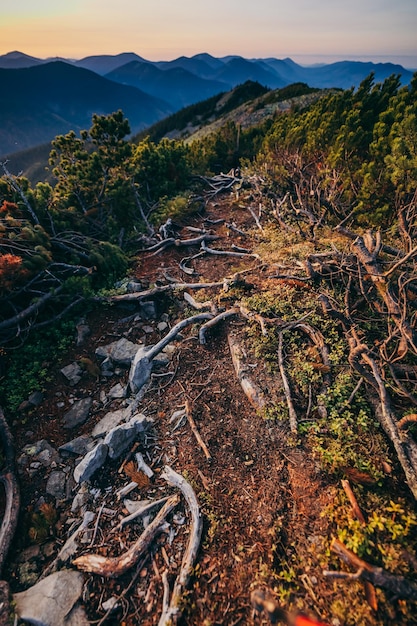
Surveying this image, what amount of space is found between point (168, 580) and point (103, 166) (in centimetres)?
1269

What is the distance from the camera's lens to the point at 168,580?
4.16m

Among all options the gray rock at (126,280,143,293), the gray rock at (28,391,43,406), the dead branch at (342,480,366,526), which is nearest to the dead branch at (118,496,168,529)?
the dead branch at (342,480,366,526)

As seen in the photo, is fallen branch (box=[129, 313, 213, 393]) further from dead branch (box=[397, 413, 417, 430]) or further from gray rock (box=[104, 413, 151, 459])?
dead branch (box=[397, 413, 417, 430])

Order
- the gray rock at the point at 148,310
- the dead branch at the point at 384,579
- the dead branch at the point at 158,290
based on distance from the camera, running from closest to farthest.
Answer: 1. the dead branch at the point at 384,579
2. the gray rock at the point at 148,310
3. the dead branch at the point at 158,290

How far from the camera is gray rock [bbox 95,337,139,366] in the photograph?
301 inches

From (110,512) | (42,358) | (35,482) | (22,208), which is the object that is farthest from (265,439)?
(22,208)

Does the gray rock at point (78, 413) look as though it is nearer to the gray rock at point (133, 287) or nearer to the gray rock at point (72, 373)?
the gray rock at point (72, 373)

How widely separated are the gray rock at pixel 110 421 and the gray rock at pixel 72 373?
4.88 ft

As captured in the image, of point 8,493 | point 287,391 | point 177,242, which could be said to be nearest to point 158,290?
point 177,242

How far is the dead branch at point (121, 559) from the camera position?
169 inches

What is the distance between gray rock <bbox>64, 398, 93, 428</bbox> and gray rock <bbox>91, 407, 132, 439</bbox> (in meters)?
0.51

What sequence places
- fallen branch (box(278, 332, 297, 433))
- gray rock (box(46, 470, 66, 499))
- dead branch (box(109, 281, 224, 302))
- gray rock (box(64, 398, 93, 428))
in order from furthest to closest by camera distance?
1. dead branch (box(109, 281, 224, 302))
2. gray rock (box(64, 398, 93, 428))
3. gray rock (box(46, 470, 66, 499))
4. fallen branch (box(278, 332, 297, 433))

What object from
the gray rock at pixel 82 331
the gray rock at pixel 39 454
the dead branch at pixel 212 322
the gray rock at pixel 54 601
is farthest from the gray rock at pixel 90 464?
the gray rock at pixel 82 331

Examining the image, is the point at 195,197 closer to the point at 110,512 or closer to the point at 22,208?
the point at 22,208
